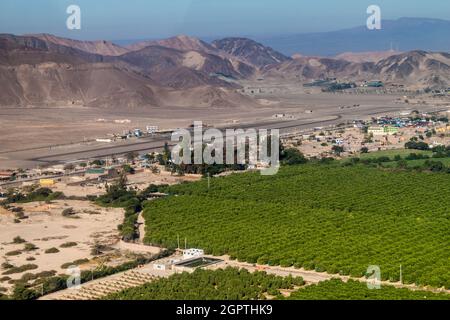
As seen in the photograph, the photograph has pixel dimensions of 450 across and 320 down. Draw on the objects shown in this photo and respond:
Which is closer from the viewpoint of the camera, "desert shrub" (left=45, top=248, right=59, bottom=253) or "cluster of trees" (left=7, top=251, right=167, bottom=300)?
"cluster of trees" (left=7, top=251, right=167, bottom=300)

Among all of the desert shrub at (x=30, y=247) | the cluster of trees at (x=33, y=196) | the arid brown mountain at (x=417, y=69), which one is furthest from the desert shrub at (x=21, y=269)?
the arid brown mountain at (x=417, y=69)

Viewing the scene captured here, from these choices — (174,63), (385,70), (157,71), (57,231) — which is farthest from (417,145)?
(385,70)

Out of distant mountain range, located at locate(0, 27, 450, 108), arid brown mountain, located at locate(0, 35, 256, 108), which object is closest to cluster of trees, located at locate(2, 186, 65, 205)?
arid brown mountain, located at locate(0, 35, 256, 108)

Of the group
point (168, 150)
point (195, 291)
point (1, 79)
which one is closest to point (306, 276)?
point (195, 291)

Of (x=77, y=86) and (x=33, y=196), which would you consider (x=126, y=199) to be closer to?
(x=33, y=196)

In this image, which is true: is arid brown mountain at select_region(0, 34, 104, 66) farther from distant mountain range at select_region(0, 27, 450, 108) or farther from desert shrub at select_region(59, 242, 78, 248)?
desert shrub at select_region(59, 242, 78, 248)

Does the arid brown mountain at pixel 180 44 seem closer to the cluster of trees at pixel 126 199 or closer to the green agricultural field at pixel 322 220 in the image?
the green agricultural field at pixel 322 220

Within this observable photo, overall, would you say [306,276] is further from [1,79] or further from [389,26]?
[389,26]

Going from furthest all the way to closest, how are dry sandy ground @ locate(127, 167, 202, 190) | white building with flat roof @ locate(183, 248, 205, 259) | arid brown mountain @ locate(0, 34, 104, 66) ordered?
1. arid brown mountain @ locate(0, 34, 104, 66)
2. dry sandy ground @ locate(127, 167, 202, 190)
3. white building with flat roof @ locate(183, 248, 205, 259)
